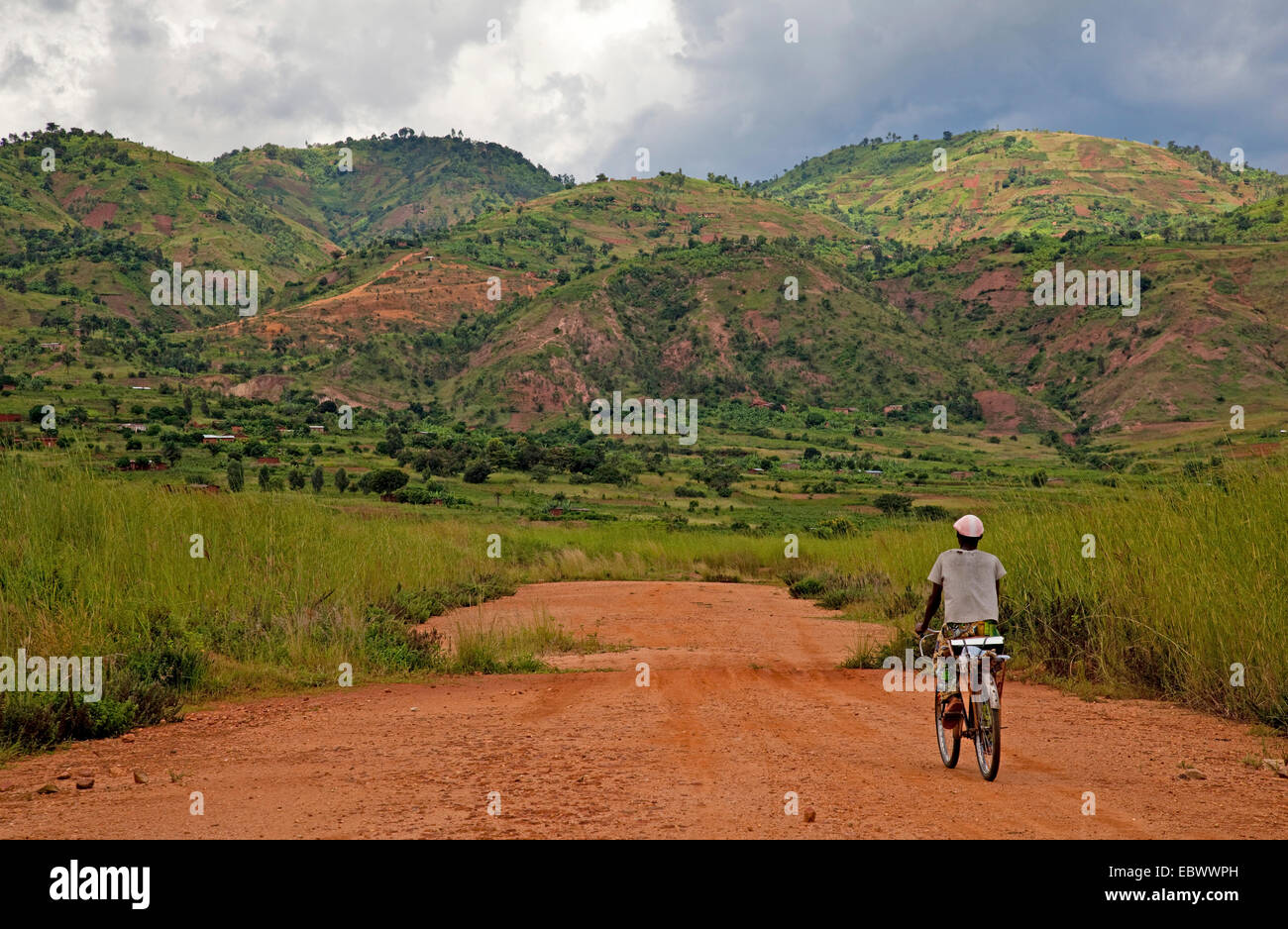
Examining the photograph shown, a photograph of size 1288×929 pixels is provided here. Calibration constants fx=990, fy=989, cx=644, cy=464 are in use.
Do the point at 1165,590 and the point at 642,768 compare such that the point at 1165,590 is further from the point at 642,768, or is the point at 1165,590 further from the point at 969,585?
the point at 642,768

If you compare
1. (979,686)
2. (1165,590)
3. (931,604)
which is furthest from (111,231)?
(979,686)

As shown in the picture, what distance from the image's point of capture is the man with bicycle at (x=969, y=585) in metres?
7.23

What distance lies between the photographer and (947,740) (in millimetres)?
7797

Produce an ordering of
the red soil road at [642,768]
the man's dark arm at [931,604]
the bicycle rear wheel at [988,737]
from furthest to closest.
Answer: the man's dark arm at [931,604] → the bicycle rear wheel at [988,737] → the red soil road at [642,768]

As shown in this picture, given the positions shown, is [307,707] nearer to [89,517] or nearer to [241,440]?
[89,517]

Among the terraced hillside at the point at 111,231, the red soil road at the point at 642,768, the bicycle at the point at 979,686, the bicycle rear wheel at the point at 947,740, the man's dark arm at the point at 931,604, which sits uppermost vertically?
the terraced hillside at the point at 111,231

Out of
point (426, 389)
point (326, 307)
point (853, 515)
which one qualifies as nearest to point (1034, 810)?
point (853, 515)

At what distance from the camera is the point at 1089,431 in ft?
330

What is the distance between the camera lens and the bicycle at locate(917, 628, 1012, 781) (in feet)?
23.2

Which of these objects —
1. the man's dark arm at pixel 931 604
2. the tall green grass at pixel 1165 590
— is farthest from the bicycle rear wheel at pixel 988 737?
the tall green grass at pixel 1165 590

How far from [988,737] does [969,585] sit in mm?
1087

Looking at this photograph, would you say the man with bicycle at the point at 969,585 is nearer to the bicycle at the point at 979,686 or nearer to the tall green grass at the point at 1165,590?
Answer: the bicycle at the point at 979,686

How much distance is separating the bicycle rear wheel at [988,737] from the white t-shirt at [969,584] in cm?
52

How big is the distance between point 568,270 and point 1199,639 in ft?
488
